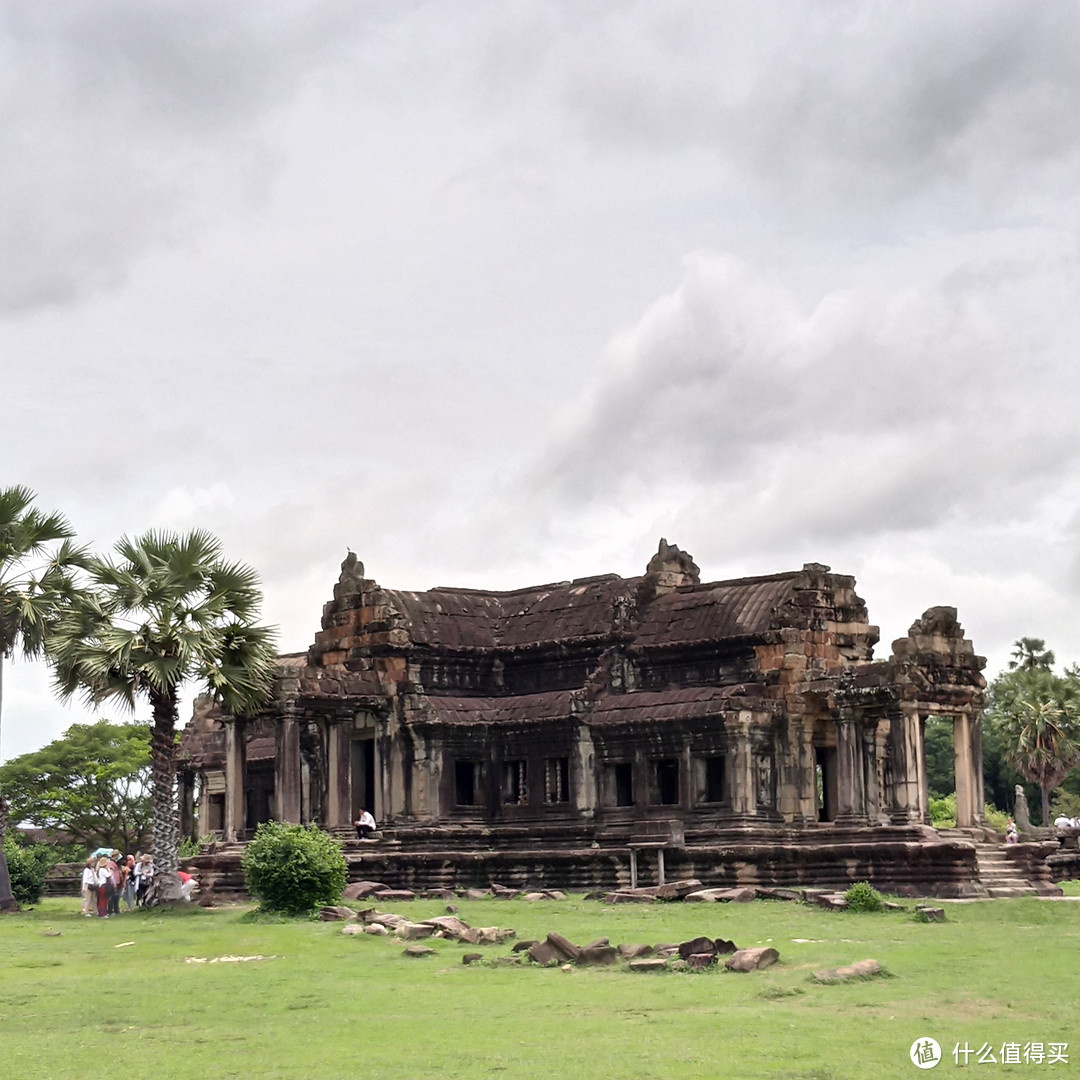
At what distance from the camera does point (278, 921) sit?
2944 cm

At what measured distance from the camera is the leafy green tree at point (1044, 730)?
62.5 meters

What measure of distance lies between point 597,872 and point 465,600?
1005 centimetres

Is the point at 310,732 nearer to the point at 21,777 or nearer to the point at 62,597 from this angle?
the point at 62,597

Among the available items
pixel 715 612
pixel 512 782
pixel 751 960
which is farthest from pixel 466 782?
pixel 751 960

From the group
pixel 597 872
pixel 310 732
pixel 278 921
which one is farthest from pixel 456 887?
pixel 278 921

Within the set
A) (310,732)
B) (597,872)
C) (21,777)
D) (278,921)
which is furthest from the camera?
(21,777)

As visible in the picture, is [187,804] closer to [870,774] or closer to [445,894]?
[445,894]

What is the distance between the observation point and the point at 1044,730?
62469 mm

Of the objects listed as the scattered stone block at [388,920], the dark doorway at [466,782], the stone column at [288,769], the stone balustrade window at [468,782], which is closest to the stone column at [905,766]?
the stone balustrade window at [468,782]

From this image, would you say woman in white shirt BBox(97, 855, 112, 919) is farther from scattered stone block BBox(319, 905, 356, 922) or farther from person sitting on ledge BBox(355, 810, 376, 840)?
person sitting on ledge BBox(355, 810, 376, 840)

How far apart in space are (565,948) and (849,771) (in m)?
17.9

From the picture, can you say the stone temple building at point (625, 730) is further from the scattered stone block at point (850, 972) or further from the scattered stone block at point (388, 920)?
the scattered stone block at point (850, 972)

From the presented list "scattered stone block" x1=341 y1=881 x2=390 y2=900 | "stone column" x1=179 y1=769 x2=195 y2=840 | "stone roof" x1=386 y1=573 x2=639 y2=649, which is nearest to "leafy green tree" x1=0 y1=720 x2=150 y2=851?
"stone column" x1=179 y1=769 x2=195 y2=840

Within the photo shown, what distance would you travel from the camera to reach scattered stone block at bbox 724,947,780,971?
67.6 ft
